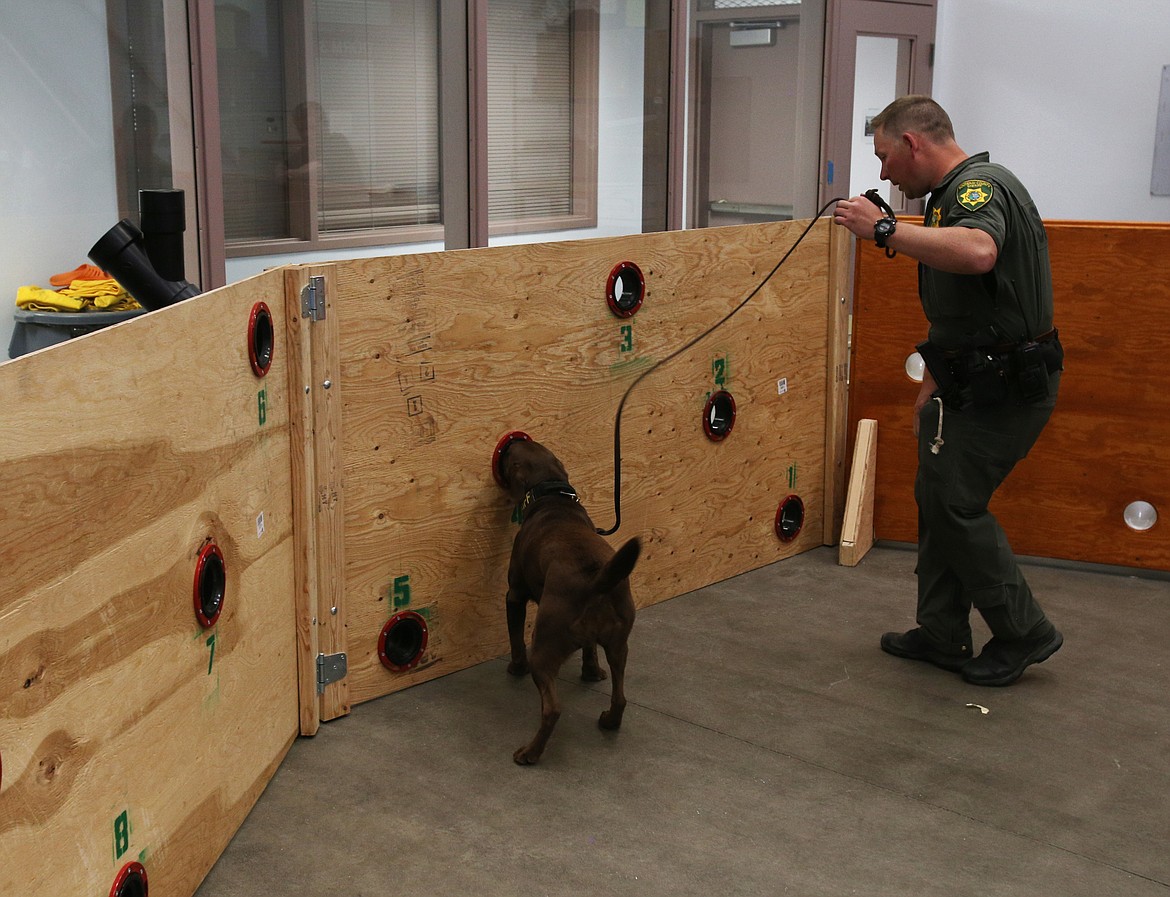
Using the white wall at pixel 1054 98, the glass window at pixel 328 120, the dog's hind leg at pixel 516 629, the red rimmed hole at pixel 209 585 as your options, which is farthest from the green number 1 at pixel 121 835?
the white wall at pixel 1054 98

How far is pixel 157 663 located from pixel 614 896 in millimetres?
1036

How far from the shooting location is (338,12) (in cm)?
479

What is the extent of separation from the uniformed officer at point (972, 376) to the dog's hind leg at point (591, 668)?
3.33 feet

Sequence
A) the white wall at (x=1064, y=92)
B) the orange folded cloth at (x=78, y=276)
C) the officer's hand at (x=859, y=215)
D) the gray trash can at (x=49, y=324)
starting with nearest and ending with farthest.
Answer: the officer's hand at (x=859, y=215)
the gray trash can at (x=49, y=324)
the orange folded cloth at (x=78, y=276)
the white wall at (x=1064, y=92)

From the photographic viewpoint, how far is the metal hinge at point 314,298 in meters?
3.05

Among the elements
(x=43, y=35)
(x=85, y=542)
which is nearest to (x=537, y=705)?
(x=85, y=542)

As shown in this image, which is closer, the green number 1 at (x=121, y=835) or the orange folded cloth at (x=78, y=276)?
the green number 1 at (x=121, y=835)

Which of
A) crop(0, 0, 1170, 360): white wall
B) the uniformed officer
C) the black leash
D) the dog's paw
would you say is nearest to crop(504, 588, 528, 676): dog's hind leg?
the black leash

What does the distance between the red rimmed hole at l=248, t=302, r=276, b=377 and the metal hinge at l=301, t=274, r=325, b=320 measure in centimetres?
15

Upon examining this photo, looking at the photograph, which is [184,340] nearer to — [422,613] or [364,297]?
[364,297]

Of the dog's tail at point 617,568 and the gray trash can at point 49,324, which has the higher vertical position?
the gray trash can at point 49,324

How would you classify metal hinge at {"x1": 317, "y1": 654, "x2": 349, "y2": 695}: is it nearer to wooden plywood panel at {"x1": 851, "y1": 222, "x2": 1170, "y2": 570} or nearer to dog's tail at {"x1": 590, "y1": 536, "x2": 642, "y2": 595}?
dog's tail at {"x1": 590, "y1": 536, "x2": 642, "y2": 595}

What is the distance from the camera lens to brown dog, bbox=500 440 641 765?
3041 mm

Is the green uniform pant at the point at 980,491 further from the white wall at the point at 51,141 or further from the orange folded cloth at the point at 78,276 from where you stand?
the white wall at the point at 51,141
